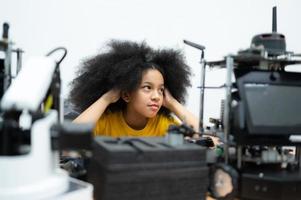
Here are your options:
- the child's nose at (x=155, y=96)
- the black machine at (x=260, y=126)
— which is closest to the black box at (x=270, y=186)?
the black machine at (x=260, y=126)

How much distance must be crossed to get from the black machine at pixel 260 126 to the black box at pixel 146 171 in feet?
0.25

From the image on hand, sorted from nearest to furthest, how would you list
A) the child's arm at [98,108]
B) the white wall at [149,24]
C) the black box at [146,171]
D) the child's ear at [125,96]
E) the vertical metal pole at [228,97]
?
1. the black box at [146,171]
2. the vertical metal pole at [228,97]
3. the child's arm at [98,108]
4. the child's ear at [125,96]
5. the white wall at [149,24]

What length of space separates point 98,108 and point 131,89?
16cm

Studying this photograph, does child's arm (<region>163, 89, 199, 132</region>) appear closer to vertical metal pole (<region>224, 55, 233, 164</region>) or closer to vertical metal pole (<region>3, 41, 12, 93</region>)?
vertical metal pole (<region>224, 55, 233, 164</region>)

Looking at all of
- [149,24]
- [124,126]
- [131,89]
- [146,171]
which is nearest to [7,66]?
[146,171]

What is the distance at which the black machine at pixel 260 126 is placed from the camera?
0.64 metres

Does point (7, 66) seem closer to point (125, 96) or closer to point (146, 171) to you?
point (146, 171)

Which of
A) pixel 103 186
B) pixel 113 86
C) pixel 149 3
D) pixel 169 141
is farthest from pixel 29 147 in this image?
pixel 149 3

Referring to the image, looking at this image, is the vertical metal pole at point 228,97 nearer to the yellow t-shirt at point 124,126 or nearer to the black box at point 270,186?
the black box at point 270,186

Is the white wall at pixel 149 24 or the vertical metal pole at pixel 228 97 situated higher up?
the white wall at pixel 149 24

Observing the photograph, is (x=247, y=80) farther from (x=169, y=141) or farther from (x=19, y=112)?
(x=19, y=112)

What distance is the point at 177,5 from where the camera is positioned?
167cm

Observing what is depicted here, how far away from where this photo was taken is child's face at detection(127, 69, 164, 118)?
112cm

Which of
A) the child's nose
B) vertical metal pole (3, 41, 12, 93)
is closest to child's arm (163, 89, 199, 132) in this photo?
the child's nose
